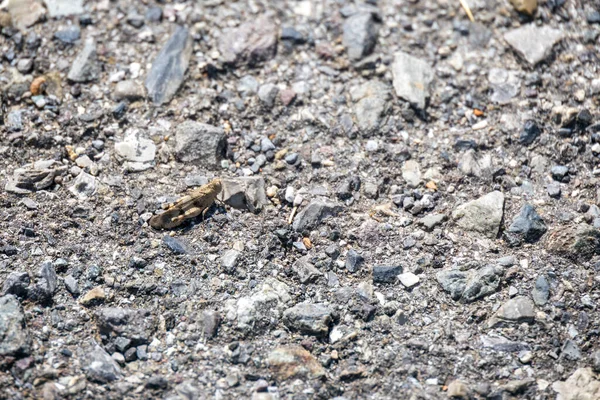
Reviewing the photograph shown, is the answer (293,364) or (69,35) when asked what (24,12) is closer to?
(69,35)

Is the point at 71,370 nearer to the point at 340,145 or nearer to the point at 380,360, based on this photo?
the point at 380,360

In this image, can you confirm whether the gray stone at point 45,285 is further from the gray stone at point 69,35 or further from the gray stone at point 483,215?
the gray stone at point 483,215

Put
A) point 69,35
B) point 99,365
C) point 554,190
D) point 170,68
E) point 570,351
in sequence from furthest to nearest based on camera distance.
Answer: point 69,35 < point 170,68 < point 554,190 < point 570,351 < point 99,365

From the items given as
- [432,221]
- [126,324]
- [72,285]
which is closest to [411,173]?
[432,221]

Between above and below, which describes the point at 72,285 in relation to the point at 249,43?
below

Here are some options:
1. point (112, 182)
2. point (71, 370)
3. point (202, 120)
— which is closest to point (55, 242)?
point (112, 182)
